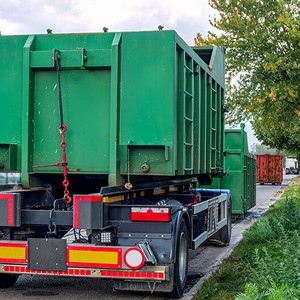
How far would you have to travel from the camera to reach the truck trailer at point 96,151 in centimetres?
642

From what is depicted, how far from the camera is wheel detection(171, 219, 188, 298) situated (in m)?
6.78

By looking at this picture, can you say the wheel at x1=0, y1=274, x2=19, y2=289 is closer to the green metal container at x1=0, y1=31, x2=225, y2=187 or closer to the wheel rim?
the green metal container at x1=0, y1=31, x2=225, y2=187

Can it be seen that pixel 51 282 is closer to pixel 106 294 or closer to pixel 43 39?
pixel 106 294

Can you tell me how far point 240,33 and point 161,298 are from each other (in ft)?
45.2

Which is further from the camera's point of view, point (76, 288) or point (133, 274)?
point (76, 288)

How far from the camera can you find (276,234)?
10.7m

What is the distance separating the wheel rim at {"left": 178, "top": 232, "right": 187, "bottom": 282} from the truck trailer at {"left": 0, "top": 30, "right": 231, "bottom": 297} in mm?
24

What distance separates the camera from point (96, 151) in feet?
23.0

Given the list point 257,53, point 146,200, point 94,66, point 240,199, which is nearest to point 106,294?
point 146,200

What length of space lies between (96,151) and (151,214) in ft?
3.46

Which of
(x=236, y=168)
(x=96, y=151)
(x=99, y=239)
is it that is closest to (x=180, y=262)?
(x=99, y=239)

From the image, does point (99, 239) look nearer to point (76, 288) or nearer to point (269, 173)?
point (76, 288)

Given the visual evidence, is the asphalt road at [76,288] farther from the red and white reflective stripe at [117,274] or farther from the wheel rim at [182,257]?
the red and white reflective stripe at [117,274]

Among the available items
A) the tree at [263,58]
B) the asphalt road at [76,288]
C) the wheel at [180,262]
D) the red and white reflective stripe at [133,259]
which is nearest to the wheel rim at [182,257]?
the wheel at [180,262]
